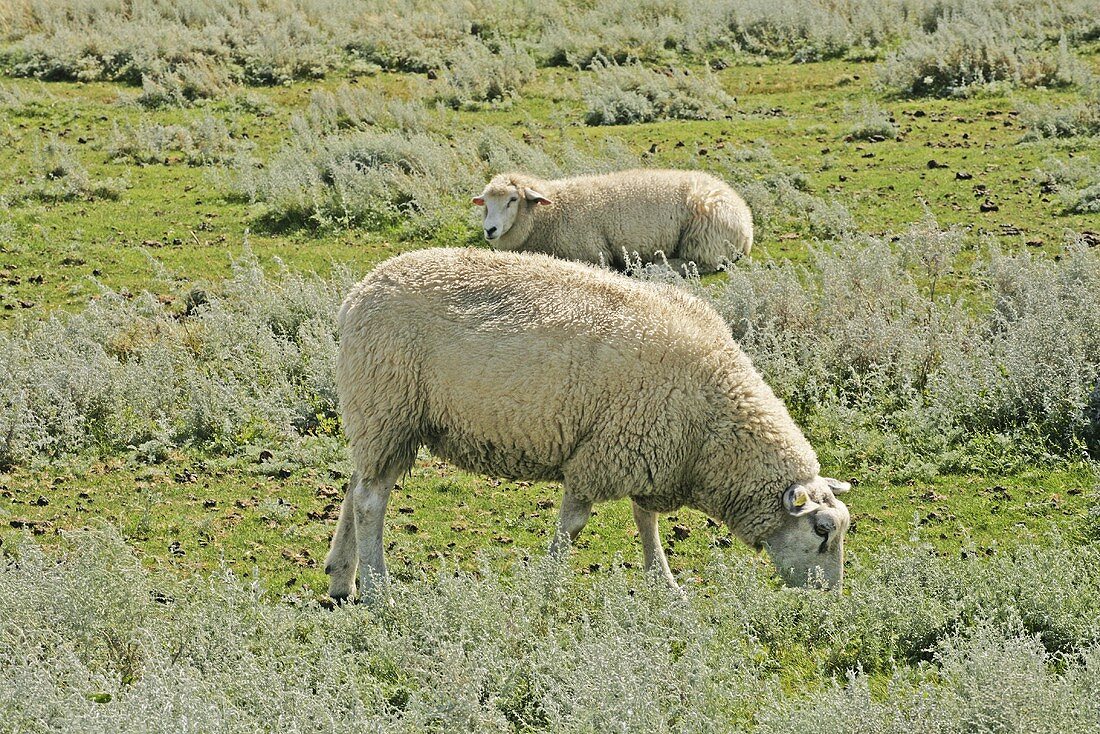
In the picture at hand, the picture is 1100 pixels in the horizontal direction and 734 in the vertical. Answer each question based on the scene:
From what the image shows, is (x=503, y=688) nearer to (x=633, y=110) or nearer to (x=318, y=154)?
(x=318, y=154)

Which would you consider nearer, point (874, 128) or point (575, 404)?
point (575, 404)

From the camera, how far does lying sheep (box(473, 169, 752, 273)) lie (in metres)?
13.3

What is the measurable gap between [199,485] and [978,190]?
10.5 meters

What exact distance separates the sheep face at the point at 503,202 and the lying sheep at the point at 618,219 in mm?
11

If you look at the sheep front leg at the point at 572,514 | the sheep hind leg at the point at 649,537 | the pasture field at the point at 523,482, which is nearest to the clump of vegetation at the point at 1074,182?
the pasture field at the point at 523,482

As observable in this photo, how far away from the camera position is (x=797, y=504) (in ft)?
21.9

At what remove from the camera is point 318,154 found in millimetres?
17062

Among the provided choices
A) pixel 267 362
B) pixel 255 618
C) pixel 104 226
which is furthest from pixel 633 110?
pixel 255 618

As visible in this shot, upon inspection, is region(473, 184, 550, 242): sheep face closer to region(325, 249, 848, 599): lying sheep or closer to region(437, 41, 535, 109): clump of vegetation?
region(325, 249, 848, 599): lying sheep

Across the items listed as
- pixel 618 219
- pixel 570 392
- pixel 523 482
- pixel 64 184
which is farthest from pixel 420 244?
pixel 570 392

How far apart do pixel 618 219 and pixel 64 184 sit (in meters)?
8.00

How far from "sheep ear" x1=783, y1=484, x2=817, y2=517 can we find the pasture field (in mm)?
454

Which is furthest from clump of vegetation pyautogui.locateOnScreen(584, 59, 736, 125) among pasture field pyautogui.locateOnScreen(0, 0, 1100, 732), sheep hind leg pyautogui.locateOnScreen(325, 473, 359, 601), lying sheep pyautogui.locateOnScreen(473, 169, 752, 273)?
sheep hind leg pyautogui.locateOnScreen(325, 473, 359, 601)

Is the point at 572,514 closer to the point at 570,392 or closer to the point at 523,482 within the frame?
the point at 570,392
